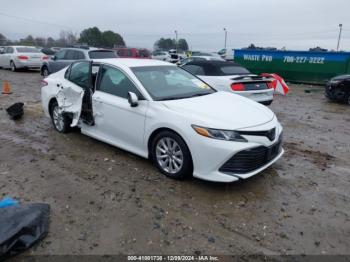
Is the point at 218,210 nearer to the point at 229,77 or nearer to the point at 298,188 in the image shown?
the point at 298,188

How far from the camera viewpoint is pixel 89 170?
4.60 meters

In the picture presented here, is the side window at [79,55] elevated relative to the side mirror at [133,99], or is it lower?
elevated

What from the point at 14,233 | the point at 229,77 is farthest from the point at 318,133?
the point at 14,233

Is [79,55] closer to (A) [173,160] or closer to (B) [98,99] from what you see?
(B) [98,99]

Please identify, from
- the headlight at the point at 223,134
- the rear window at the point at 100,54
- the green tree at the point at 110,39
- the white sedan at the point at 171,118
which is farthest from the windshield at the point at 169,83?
the green tree at the point at 110,39

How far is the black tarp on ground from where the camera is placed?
273cm

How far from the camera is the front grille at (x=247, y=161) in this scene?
3.78m

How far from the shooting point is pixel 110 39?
58688 millimetres

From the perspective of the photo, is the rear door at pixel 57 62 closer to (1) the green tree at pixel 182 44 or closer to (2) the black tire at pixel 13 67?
(2) the black tire at pixel 13 67

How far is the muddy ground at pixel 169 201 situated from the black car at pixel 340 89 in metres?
5.36

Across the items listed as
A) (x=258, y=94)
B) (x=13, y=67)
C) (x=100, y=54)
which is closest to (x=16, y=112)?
(x=258, y=94)

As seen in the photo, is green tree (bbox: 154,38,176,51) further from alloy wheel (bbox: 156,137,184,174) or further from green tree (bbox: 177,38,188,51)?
alloy wheel (bbox: 156,137,184,174)

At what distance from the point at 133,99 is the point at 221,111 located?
47.7 inches

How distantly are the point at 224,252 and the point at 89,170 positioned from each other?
2.44 meters
